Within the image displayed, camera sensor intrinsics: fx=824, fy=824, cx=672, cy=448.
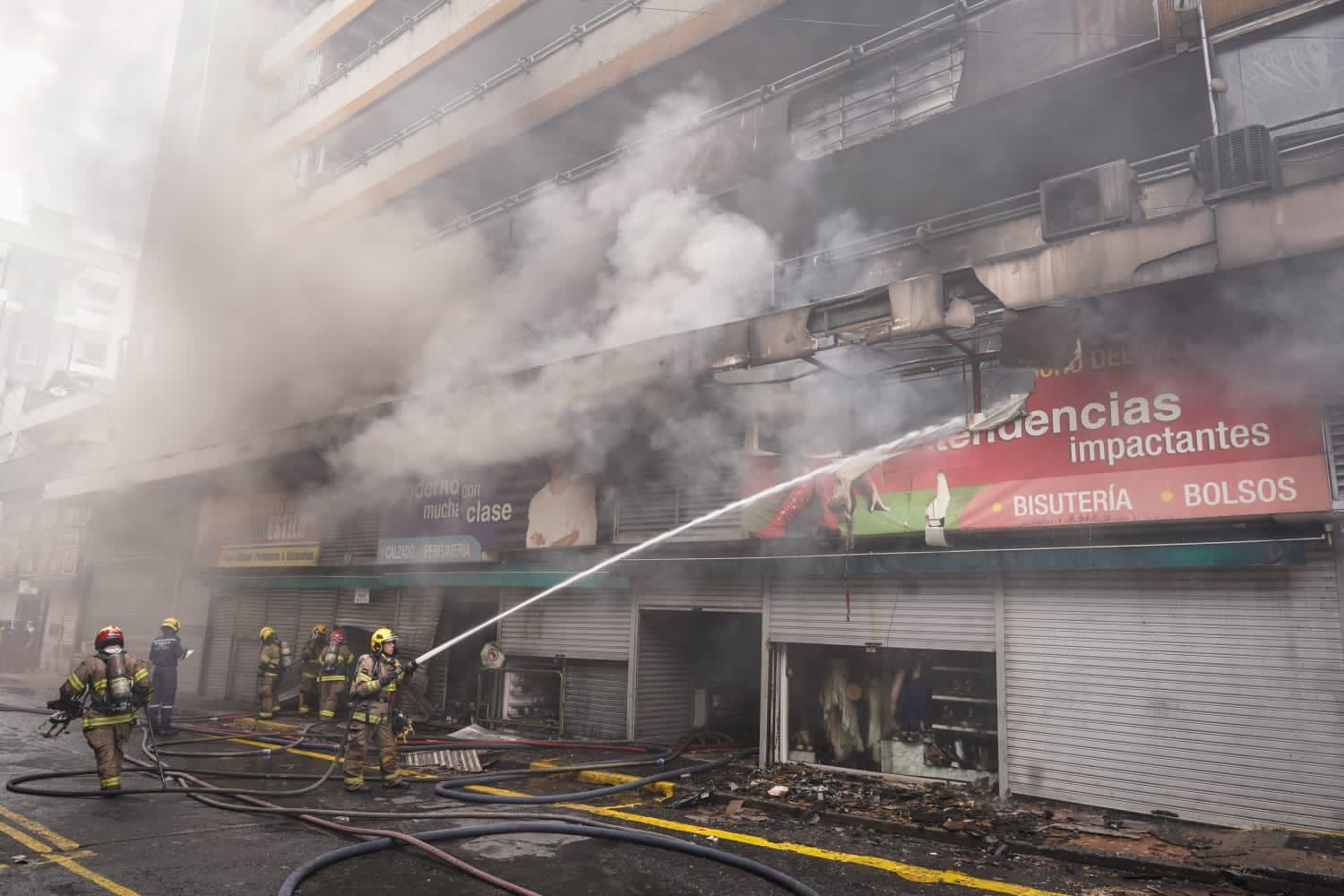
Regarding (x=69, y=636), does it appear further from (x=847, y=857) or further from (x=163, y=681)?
(x=847, y=857)

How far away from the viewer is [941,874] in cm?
520

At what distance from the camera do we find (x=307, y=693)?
516 inches

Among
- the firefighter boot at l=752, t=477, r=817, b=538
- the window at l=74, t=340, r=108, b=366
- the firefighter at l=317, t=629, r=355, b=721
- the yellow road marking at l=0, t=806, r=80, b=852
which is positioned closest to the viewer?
the yellow road marking at l=0, t=806, r=80, b=852

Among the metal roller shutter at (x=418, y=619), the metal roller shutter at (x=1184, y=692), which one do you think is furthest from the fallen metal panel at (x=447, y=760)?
the metal roller shutter at (x=1184, y=692)

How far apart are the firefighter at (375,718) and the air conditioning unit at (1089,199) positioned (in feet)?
24.2

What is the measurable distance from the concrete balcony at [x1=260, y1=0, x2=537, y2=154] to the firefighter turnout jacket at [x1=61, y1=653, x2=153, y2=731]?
13.8 metres

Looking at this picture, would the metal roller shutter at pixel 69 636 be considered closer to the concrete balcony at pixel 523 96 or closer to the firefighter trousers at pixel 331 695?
the concrete balcony at pixel 523 96

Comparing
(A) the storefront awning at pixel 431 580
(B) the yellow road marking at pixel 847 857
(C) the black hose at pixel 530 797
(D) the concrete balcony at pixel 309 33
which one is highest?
(D) the concrete balcony at pixel 309 33

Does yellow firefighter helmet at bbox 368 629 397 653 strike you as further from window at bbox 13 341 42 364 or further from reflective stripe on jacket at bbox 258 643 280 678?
window at bbox 13 341 42 364

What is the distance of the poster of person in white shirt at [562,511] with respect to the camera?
11.0 meters

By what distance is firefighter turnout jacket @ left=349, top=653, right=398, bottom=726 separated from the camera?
291 inches

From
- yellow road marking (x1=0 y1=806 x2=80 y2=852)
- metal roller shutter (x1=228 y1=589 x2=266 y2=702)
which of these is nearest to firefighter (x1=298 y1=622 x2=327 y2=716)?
metal roller shutter (x1=228 y1=589 x2=266 y2=702)

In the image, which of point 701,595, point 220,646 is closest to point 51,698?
point 220,646

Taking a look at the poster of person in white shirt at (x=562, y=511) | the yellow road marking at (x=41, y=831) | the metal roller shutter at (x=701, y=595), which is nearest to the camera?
the yellow road marking at (x=41, y=831)
